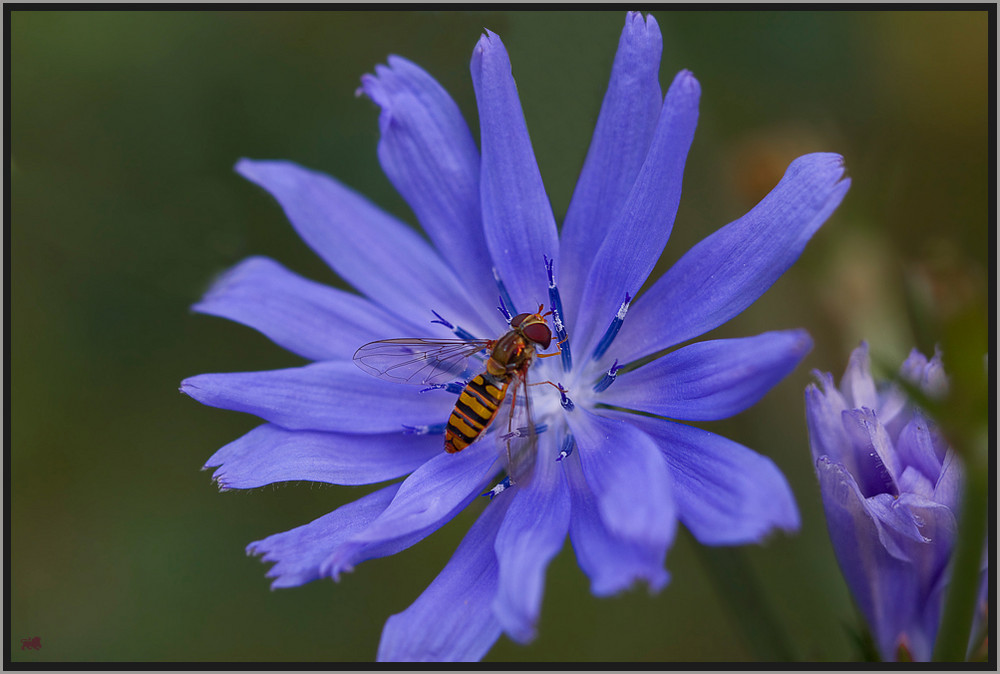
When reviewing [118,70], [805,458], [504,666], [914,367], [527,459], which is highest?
[118,70]

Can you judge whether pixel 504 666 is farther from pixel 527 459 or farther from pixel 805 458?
pixel 805 458

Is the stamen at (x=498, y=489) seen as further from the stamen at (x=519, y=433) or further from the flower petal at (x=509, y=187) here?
the flower petal at (x=509, y=187)

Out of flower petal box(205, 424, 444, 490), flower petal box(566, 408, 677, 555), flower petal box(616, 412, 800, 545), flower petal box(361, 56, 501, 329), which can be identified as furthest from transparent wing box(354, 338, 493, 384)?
flower petal box(616, 412, 800, 545)

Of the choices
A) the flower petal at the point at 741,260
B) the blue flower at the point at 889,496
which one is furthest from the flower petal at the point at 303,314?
the blue flower at the point at 889,496

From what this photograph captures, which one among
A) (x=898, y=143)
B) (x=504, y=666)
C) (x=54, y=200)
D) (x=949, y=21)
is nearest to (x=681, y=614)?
(x=504, y=666)

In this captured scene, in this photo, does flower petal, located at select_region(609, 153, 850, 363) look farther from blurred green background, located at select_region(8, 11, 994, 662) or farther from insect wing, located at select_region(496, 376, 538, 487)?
blurred green background, located at select_region(8, 11, 994, 662)

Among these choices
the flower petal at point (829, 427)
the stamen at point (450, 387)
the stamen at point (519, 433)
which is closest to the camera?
the flower petal at point (829, 427)
